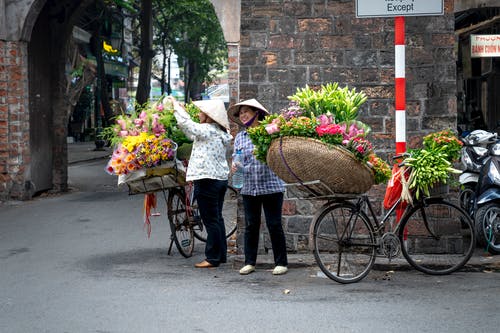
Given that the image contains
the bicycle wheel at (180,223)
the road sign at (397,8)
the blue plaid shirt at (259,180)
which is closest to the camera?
the blue plaid shirt at (259,180)

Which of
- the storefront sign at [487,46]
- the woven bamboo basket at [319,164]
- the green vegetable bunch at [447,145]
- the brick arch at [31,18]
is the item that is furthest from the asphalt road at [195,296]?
the storefront sign at [487,46]

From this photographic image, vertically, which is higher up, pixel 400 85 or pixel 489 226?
pixel 400 85

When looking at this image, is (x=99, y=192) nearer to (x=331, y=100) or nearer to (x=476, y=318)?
(x=331, y=100)

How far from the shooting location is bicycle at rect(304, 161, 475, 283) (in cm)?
807

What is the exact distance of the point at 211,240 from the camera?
361 inches

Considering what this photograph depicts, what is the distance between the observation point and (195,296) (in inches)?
296

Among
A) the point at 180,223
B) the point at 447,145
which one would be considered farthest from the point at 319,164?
the point at 180,223

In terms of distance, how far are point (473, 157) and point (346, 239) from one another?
3.42 metres

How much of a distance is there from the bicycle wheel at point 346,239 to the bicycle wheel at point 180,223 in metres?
1.98

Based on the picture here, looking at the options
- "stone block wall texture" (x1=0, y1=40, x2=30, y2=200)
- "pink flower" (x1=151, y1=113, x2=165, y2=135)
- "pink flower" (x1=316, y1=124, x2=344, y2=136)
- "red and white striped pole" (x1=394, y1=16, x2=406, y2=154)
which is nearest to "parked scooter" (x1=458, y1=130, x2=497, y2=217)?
"red and white striped pole" (x1=394, y1=16, x2=406, y2=154)

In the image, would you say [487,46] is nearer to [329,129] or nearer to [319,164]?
[329,129]

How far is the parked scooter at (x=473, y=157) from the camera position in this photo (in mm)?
10891

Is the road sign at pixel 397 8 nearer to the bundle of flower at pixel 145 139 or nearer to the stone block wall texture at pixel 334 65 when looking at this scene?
the stone block wall texture at pixel 334 65

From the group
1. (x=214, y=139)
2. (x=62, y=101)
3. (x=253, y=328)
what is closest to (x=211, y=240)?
(x=214, y=139)
